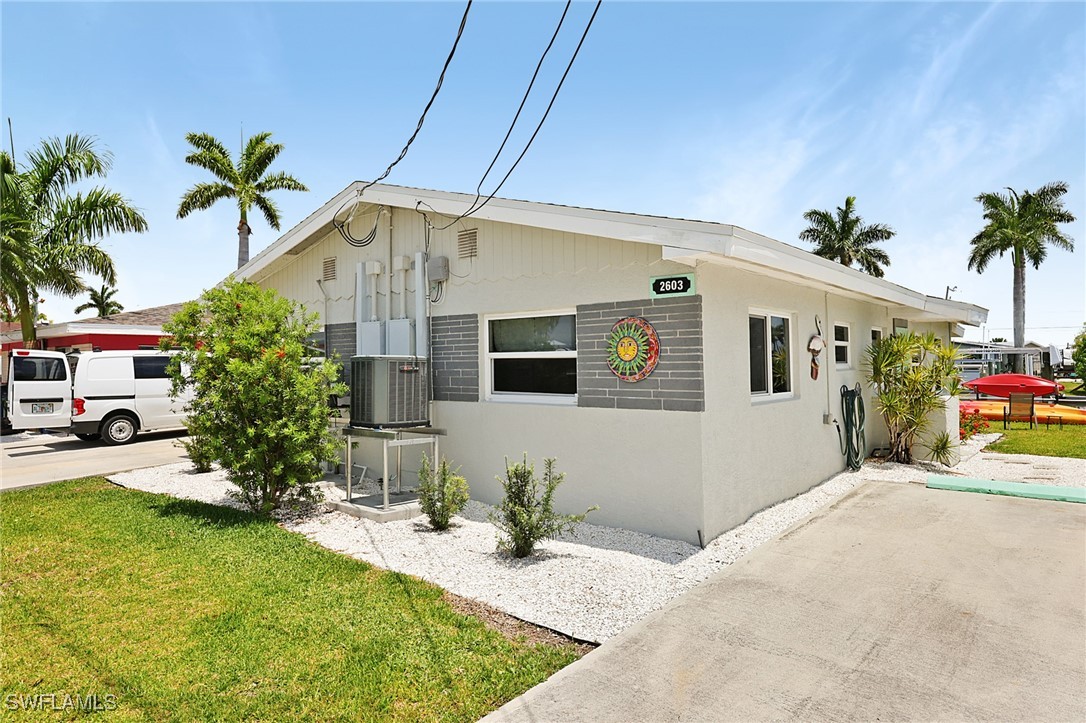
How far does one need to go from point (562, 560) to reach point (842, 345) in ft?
20.8

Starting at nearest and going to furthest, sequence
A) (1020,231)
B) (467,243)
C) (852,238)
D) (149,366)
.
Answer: (467,243)
(149,366)
(1020,231)
(852,238)

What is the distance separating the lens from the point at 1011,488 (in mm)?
7539

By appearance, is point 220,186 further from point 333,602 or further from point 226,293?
point 333,602

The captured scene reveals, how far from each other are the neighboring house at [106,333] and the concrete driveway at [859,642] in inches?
751

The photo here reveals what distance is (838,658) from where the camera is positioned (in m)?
3.40

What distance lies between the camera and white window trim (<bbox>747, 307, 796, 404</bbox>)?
6734 millimetres

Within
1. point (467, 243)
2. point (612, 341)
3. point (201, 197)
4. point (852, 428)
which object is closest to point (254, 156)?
point (201, 197)

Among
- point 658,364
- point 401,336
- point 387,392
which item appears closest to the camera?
point 658,364

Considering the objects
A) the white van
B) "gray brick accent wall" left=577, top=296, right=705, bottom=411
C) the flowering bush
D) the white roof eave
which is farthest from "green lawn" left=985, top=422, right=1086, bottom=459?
the white van

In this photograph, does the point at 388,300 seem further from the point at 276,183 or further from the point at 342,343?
the point at 276,183

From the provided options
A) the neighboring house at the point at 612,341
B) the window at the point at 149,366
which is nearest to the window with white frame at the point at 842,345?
the neighboring house at the point at 612,341

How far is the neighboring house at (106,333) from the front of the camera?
61.7 feet

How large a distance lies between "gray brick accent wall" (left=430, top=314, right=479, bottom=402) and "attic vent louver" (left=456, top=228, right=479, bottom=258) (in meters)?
0.77

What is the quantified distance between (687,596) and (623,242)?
333cm
